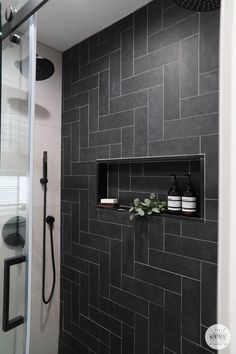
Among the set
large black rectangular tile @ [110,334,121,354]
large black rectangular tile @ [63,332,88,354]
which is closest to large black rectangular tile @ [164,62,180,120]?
large black rectangular tile @ [110,334,121,354]

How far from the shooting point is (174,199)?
54.6 inches

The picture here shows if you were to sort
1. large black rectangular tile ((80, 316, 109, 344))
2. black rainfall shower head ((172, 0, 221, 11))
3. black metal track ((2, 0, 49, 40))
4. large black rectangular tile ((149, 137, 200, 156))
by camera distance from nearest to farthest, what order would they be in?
black metal track ((2, 0, 49, 40))
black rainfall shower head ((172, 0, 221, 11))
large black rectangular tile ((149, 137, 200, 156))
large black rectangular tile ((80, 316, 109, 344))

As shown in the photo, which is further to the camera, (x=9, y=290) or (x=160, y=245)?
(x=160, y=245)

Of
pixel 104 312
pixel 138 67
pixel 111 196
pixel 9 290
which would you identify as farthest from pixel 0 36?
pixel 104 312

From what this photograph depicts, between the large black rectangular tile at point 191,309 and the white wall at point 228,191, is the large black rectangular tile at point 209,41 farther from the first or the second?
the large black rectangular tile at point 191,309

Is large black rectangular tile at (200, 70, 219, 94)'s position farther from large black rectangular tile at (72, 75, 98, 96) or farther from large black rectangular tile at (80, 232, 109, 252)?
large black rectangular tile at (80, 232, 109, 252)

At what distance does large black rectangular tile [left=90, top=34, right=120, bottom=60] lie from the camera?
1.72 metres

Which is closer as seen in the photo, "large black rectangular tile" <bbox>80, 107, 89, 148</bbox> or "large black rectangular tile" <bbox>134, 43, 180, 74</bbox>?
"large black rectangular tile" <bbox>134, 43, 180, 74</bbox>

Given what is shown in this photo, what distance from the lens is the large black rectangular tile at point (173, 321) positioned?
132 cm

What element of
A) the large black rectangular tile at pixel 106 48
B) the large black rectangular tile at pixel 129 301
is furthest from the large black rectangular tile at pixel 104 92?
the large black rectangular tile at pixel 129 301

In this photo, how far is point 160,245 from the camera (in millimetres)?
1419

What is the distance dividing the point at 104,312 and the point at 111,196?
87 centimetres

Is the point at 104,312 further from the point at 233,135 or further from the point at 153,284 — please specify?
the point at 233,135

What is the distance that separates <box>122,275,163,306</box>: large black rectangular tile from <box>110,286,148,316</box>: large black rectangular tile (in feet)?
0.11
